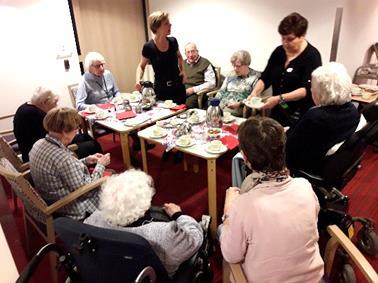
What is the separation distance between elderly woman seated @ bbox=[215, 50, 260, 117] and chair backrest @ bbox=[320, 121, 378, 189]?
1546 millimetres

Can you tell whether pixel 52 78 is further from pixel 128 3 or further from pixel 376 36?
pixel 376 36

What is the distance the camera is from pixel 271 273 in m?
1.05

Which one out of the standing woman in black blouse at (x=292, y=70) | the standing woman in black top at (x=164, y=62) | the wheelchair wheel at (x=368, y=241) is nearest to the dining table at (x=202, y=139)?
the standing woman in black blouse at (x=292, y=70)

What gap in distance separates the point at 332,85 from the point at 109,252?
1.45 m

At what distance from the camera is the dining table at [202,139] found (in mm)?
2033

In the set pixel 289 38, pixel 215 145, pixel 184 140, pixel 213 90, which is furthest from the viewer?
pixel 213 90

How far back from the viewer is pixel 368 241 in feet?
6.33

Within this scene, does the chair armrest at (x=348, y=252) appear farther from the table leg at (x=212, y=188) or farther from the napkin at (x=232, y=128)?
the napkin at (x=232, y=128)

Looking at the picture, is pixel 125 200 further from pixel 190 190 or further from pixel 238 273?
pixel 190 190

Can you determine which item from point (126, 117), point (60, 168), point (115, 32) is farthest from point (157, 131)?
point (115, 32)

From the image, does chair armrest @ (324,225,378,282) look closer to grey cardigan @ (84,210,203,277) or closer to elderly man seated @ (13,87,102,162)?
grey cardigan @ (84,210,203,277)

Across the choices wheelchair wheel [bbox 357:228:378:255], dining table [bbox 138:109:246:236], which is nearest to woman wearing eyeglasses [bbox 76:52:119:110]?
dining table [bbox 138:109:246:236]

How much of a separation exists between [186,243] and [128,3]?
4.39 meters

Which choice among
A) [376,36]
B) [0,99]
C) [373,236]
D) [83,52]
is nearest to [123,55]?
[83,52]
